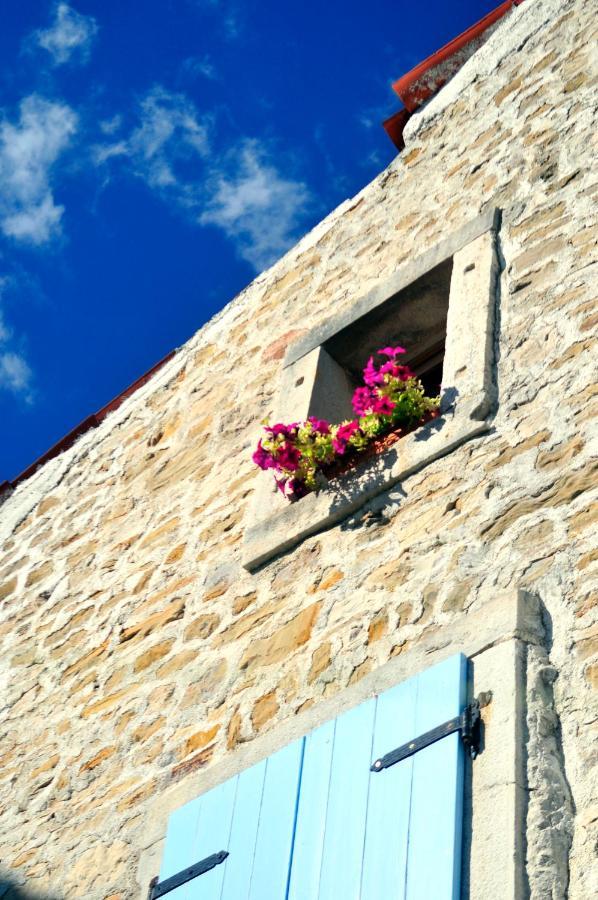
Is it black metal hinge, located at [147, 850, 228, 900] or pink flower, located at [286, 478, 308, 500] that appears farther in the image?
pink flower, located at [286, 478, 308, 500]

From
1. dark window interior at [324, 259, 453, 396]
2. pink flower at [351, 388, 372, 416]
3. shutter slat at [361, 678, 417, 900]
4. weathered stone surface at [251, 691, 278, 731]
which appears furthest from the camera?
dark window interior at [324, 259, 453, 396]

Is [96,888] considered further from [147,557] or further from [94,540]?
[94,540]

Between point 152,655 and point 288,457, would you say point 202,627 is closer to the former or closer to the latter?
point 152,655

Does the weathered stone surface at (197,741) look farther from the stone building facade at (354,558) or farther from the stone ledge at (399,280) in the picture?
the stone ledge at (399,280)

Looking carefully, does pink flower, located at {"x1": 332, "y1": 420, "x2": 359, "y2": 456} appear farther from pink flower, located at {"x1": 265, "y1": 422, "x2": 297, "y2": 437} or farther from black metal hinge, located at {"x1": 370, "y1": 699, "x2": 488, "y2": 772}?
black metal hinge, located at {"x1": 370, "y1": 699, "x2": 488, "y2": 772}

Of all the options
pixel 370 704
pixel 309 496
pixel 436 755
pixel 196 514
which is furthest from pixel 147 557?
pixel 436 755

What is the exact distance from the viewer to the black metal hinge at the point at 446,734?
10.3 feet

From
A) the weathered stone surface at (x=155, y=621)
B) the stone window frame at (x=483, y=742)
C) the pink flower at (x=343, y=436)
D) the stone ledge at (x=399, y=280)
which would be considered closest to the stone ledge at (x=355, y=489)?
the pink flower at (x=343, y=436)

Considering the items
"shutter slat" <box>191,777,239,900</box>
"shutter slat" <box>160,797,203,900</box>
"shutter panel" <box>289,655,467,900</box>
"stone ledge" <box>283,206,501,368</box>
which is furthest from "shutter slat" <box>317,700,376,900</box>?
"stone ledge" <box>283,206,501,368</box>

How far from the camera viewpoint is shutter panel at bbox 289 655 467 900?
2973mm

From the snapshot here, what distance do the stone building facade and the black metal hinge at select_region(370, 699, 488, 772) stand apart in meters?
0.05

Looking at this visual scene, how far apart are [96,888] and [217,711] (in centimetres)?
67

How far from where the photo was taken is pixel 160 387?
673 cm

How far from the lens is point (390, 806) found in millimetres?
3152
